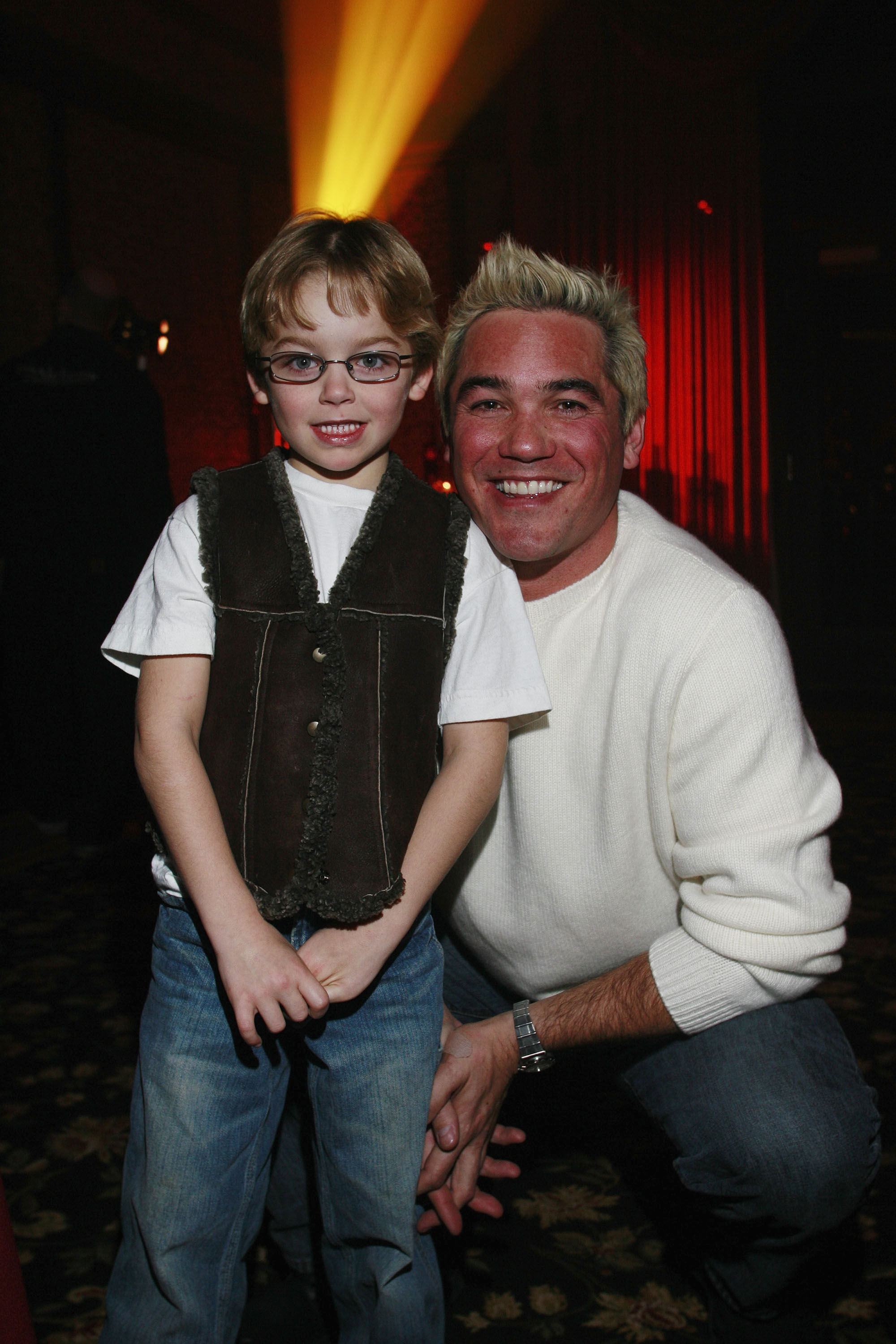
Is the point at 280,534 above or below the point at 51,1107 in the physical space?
above

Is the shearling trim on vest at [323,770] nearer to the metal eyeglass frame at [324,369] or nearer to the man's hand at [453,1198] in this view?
the metal eyeglass frame at [324,369]

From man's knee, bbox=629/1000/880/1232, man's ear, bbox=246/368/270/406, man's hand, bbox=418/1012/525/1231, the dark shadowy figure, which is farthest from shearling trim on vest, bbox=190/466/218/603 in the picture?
the dark shadowy figure

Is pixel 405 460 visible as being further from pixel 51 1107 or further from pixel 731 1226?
pixel 731 1226

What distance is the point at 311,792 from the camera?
112cm

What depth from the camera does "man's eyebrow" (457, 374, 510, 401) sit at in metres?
1.55

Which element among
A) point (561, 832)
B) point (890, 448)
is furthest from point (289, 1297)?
point (890, 448)

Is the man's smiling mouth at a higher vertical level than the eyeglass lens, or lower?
lower

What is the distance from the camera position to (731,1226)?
1360 mm

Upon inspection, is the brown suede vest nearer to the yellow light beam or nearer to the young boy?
the young boy

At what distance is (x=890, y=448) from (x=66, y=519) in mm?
5511

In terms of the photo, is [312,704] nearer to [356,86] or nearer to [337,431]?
[337,431]

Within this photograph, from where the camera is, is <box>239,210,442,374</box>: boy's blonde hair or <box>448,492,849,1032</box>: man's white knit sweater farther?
<box>448,492,849,1032</box>: man's white knit sweater

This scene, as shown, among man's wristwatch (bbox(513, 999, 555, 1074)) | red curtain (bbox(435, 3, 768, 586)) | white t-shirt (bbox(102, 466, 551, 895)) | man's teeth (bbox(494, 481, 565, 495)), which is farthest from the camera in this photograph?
red curtain (bbox(435, 3, 768, 586))

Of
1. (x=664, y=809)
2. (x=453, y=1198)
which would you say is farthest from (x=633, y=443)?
(x=453, y=1198)
